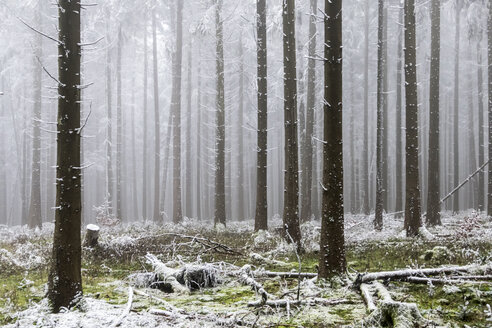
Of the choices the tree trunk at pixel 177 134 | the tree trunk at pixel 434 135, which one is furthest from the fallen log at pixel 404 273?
the tree trunk at pixel 177 134

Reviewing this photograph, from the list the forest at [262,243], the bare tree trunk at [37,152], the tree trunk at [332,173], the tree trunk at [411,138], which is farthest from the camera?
the bare tree trunk at [37,152]

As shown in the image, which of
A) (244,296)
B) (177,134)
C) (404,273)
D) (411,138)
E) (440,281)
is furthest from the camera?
(177,134)

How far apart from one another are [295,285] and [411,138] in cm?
700

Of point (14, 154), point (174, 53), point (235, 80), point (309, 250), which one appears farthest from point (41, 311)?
point (14, 154)

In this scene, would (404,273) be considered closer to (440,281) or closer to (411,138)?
(440,281)

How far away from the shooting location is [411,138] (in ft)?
38.8

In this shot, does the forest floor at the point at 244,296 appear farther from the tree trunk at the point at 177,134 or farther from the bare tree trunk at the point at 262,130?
the tree trunk at the point at 177,134

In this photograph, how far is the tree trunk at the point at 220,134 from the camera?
58.9ft

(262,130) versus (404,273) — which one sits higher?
(262,130)

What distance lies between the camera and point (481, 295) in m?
5.31

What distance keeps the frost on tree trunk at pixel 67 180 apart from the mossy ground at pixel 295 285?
2.60 ft

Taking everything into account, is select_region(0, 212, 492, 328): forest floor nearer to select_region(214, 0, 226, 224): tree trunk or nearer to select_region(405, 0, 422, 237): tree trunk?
select_region(405, 0, 422, 237): tree trunk

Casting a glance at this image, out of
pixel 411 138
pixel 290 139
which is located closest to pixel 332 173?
pixel 290 139

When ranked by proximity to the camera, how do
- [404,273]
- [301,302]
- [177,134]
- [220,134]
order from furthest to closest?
[177,134] → [220,134] → [404,273] → [301,302]
